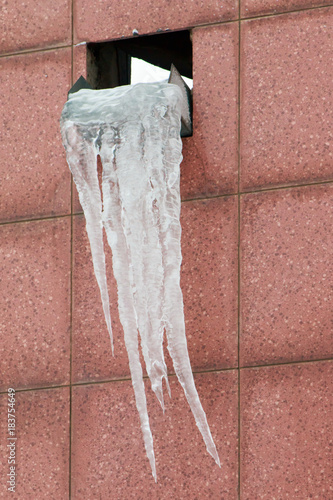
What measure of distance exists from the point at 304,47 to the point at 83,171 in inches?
68.0

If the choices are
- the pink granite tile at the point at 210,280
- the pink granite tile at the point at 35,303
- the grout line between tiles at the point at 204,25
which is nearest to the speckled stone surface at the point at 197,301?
the pink granite tile at the point at 210,280

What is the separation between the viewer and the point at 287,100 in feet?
26.1

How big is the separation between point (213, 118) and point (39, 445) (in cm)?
244

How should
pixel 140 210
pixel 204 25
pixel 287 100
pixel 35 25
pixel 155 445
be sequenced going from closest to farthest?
pixel 140 210, pixel 155 445, pixel 287 100, pixel 204 25, pixel 35 25

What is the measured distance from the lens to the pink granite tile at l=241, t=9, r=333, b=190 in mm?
7836

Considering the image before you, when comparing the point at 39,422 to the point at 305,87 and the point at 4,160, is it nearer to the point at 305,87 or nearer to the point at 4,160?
the point at 4,160

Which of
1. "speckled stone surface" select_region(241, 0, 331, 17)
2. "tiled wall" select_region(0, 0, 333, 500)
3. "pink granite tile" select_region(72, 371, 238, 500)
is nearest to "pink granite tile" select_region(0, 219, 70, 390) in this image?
"tiled wall" select_region(0, 0, 333, 500)

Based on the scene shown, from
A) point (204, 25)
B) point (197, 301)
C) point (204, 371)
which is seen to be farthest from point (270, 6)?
point (204, 371)

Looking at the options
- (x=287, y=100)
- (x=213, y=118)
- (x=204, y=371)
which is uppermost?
(x=287, y=100)

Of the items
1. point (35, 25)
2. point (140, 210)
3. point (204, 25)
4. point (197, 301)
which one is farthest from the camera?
point (35, 25)

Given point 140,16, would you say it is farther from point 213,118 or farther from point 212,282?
point 212,282

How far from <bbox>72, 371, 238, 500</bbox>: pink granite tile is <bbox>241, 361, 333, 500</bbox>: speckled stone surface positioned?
0.10 metres

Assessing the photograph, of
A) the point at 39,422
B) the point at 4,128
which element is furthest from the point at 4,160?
the point at 39,422

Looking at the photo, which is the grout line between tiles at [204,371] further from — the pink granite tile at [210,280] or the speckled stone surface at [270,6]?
the speckled stone surface at [270,6]
